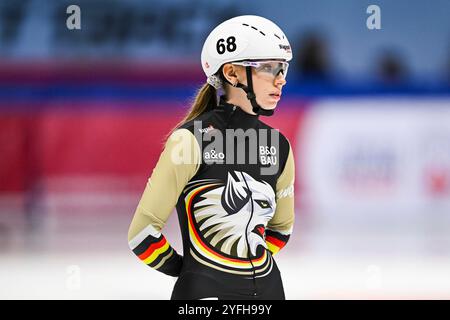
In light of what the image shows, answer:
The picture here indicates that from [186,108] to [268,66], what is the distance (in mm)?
6755

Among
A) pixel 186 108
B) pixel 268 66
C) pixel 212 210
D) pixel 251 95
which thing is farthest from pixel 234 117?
pixel 186 108

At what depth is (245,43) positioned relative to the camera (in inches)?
109

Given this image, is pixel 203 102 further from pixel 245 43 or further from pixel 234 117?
pixel 245 43

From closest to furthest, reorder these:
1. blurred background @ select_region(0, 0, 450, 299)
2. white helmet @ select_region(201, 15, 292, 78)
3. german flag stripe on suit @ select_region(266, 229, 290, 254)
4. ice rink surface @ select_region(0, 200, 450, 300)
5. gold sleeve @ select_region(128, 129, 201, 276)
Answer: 1. gold sleeve @ select_region(128, 129, 201, 276)
2. white helmet @ select_region(201, 15, 292, 78)
3. german flag stripe on suit @ select_region(266, 229, 290, 254)
4. ice rink surface @ select_region(0, 200, 450, 300)
5. blurred background @ select_region(0, 0, 450, 299)

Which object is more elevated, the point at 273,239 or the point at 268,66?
the point at 268,66

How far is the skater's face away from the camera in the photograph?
279 cm

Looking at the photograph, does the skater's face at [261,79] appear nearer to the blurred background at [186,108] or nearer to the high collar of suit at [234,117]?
the high collar of suit at [234,117]

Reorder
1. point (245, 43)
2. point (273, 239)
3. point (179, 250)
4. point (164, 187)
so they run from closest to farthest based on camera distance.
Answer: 1. point (164, 187)
2. point (245, 43)
3. point (273, 239)
4. point (179, 250)

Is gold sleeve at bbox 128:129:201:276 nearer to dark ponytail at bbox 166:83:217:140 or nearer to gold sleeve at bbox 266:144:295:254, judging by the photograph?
dark ponytail at bbox 166:83:217:140

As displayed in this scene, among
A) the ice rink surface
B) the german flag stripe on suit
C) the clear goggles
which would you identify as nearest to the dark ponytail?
the clear goggles

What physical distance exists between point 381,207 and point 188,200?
6.86m

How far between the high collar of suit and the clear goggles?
159 mm
